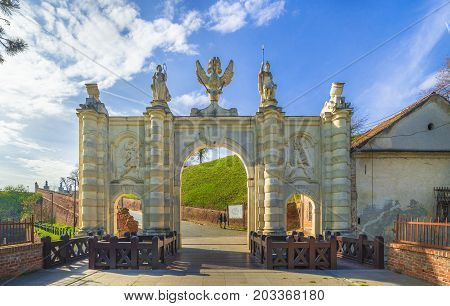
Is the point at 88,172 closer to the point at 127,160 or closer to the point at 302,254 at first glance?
the point at 127,160

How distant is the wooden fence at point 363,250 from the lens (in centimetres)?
1180

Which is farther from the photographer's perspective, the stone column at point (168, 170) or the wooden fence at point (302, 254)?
the stone column at point (168, 170)

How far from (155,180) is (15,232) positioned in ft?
20.7

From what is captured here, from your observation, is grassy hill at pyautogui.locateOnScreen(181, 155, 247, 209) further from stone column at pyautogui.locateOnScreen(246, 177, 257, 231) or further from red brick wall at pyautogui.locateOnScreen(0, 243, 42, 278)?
red brick wall at pyautogui.locateOnScreen(0, 243, 42, 278)

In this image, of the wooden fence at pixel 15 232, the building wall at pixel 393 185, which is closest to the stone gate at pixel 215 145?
the building wall at pixel 393 185

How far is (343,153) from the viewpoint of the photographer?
52.4ft

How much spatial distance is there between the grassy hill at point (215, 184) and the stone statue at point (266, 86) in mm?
19204

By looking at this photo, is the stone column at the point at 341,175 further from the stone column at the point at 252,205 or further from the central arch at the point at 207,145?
the central arch at the point at 207,145

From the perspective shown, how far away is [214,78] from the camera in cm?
1719

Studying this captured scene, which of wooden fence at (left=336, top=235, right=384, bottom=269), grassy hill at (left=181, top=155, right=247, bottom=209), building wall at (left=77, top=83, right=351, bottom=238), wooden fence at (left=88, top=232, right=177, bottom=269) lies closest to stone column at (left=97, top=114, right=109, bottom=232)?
building wall at (left=77, top=83, right=351, bottom=238)

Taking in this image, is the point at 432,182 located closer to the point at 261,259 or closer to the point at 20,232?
the point at 261,259

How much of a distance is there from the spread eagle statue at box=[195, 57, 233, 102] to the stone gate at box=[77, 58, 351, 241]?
0.17 feet
